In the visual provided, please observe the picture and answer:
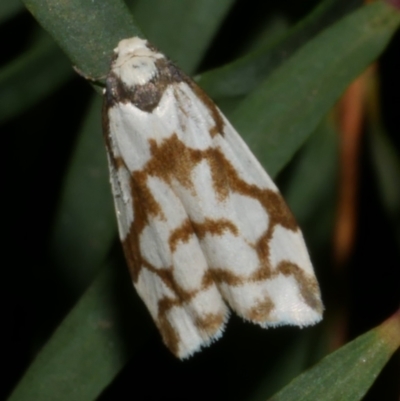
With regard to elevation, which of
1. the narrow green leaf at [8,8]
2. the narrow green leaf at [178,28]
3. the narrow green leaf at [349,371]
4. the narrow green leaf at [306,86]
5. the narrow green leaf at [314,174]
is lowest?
the narrow green leaf at [314,174]

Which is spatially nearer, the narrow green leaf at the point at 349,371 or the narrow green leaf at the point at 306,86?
the narrow green leaf at the point at 349,371

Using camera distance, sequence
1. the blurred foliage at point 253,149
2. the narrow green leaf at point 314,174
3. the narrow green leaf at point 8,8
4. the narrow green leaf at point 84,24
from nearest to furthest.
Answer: the narrow green leaf at point 84,24
the blurred foliage at point 253,149
the narrow green leaf at point 8,8
the narrow green leaf at point 314,174

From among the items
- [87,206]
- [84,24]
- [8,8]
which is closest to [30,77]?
[8,8]

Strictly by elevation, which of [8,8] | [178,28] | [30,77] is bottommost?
[178,28]

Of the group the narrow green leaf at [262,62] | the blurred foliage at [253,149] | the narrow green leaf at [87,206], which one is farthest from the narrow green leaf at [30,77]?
the narrow green leaf at [262,62]

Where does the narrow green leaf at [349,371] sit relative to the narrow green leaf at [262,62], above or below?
below

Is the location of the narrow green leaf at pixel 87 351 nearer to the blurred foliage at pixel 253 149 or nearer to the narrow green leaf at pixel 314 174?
the blurred foliage at pixel 253 149

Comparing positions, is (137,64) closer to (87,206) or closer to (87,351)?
(87,206)

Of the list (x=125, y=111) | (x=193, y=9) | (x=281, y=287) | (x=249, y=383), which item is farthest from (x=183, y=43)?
(x=249, y=383)
